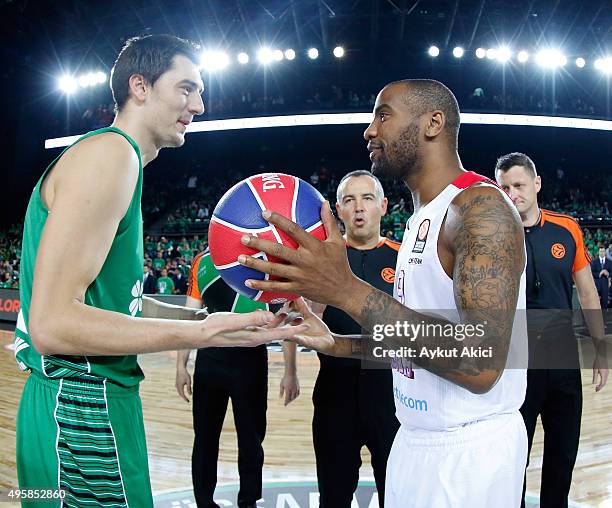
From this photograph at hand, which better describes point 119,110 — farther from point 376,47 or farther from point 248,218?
point 376,47

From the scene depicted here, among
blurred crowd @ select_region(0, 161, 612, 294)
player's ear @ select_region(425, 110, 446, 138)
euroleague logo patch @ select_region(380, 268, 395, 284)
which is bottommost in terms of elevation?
euroleague logo patch @ select_region(380, 268, 395, 284)

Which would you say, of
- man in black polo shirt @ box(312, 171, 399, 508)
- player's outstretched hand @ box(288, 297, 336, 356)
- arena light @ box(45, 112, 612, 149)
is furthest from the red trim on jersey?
arena light @ box(45, 112, 612, 149)

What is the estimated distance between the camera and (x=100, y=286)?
1.48 meters

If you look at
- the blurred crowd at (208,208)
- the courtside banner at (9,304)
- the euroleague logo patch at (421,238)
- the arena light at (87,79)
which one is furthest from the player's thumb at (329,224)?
the arena light at (87,79)

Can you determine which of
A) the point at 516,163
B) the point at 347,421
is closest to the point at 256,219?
the point at 347,421

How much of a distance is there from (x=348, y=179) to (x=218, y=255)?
1.77m

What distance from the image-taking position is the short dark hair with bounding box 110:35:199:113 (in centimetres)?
167

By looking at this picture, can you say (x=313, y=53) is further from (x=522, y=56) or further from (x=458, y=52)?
(x=522, y=56)

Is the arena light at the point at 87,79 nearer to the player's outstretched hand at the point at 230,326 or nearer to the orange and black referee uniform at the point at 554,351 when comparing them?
the orange and black referee uniform at the point at 554,351

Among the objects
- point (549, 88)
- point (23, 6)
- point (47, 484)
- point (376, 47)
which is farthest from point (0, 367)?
point (549, 88)

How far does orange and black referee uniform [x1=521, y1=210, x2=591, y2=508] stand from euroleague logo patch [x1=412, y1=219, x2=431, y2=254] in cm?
160

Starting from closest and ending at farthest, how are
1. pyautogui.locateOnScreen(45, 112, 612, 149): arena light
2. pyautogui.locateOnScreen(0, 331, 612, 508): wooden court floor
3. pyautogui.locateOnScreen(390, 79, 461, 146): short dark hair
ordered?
1. pyautogui.locateOnScreen(390, 79, 461, 146): short dark hair
2. pyautogui.locateOnScreen(0, 331, 612, 508): wooden court floor
3. pyautogui.locateOnScreen(45, 112, 612, 149): arena light

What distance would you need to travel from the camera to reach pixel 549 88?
677 inches

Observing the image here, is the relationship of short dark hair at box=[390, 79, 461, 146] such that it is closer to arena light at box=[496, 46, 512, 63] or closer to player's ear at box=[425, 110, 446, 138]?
player's ear at box=[425, 110, 446, 138]
